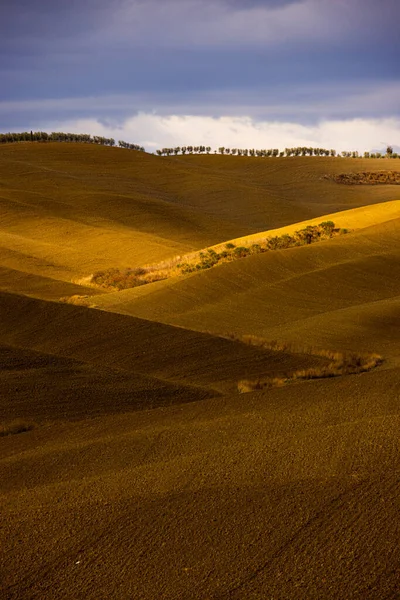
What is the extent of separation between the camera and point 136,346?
17.9 metres

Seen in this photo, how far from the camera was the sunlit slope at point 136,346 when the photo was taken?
1620 cm

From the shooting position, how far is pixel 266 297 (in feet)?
88.6

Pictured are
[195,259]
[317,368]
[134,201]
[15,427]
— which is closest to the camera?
[15,427]

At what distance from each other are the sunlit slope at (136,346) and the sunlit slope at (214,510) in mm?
5060

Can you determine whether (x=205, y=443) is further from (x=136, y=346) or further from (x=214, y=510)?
(x=136, y=346)

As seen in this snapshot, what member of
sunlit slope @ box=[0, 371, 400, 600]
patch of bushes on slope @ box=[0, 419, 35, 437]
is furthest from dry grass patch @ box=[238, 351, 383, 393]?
patch of bushes on slope @ box=[0, 419, 35, 437]

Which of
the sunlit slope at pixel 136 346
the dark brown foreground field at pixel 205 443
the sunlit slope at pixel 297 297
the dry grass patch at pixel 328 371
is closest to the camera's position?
the dark brown foreground field at pixel 205 443

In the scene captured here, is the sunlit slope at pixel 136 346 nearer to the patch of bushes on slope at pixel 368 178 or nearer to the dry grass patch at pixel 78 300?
the dry grass patch at pixel 78 300

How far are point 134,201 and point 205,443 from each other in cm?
6091

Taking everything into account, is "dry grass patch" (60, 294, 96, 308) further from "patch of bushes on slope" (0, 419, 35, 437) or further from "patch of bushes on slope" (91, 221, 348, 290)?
"patch of bushes on slope" (0, 419, 35, 437)

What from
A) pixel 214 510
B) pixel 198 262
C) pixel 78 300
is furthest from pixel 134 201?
pixel 214 510

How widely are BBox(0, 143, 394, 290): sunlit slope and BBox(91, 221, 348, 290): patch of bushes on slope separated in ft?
12.2

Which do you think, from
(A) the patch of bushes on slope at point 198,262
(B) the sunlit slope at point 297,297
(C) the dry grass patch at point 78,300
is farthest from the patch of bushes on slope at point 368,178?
(C) the dry grass patch at point 78,300

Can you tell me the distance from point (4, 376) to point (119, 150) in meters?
97.5
